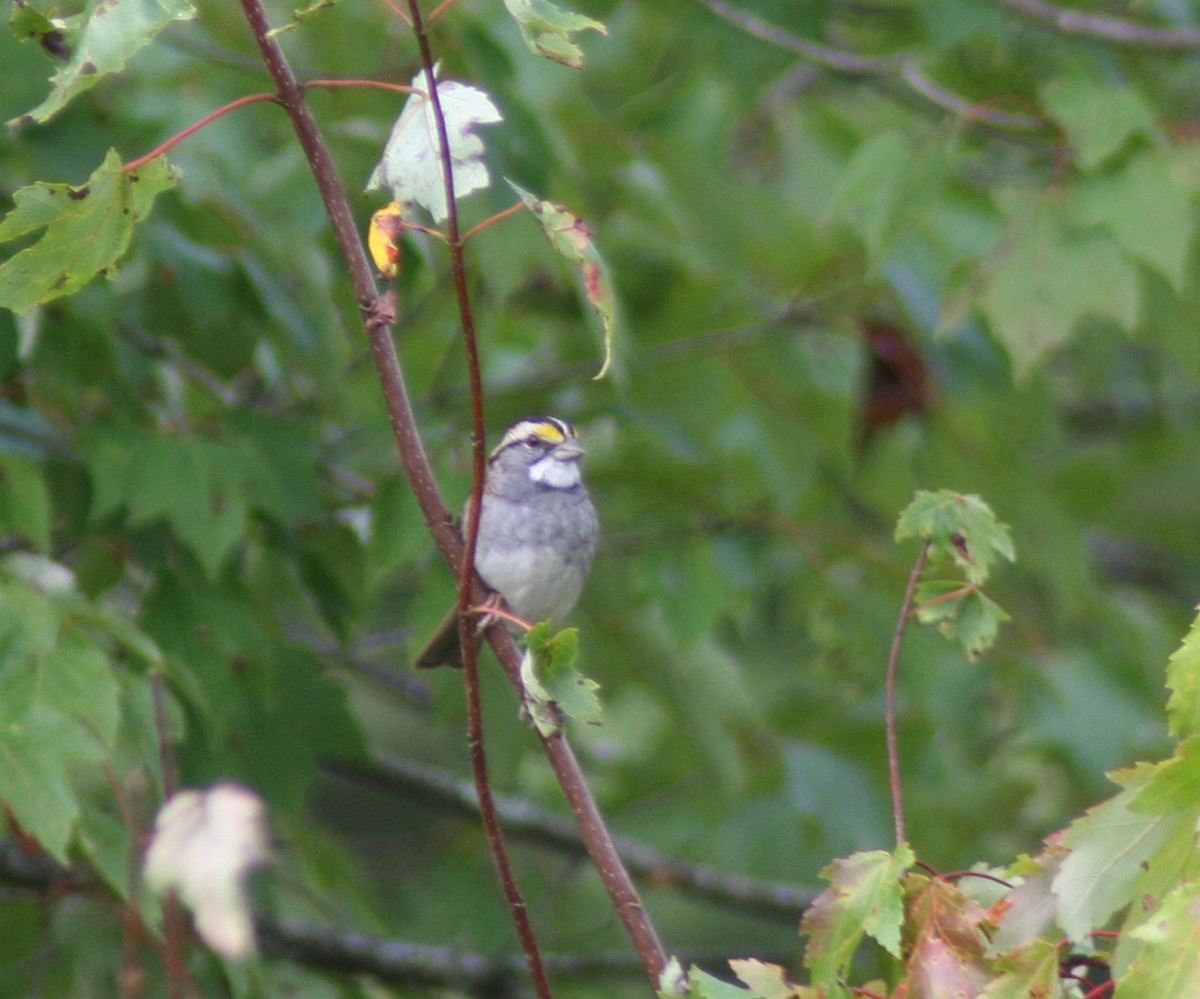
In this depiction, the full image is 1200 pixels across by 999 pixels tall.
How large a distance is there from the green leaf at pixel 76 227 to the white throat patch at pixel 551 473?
1.99m

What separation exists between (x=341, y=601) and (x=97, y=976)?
1.03 meters

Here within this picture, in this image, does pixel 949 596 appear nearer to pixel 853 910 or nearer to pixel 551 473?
pixel 853 910

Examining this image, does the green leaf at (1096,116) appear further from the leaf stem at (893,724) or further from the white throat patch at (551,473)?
the leaf stem at (893,724)

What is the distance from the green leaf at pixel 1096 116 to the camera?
356 centimetres

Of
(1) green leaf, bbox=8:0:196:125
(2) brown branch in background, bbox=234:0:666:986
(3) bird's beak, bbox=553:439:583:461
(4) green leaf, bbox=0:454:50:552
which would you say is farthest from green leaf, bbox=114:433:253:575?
(1) green leaf, bbox=8:0:196:125

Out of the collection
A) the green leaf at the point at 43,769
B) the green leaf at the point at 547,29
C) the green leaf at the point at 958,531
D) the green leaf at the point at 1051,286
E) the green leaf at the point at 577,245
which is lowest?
the green leaf at the point at 43,769

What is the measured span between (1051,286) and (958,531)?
157 cm

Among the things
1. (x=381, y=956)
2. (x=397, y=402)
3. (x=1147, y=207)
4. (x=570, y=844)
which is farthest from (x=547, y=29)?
(x=570, y=844)

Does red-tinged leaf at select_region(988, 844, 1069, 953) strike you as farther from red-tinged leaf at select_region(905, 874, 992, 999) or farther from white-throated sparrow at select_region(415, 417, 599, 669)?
white-throated sparrow at select_region(415, 417, 599, 669)

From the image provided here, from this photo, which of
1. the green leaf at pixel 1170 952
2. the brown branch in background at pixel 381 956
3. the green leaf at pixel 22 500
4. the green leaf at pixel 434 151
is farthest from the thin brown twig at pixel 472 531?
the brown branch in background at pixel 381 956

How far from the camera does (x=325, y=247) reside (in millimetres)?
3982

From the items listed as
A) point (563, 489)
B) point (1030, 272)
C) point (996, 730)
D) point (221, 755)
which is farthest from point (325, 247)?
point (996, 730)

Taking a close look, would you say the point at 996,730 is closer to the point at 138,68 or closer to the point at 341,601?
the point at 341,601

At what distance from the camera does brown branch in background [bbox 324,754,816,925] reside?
477cm
